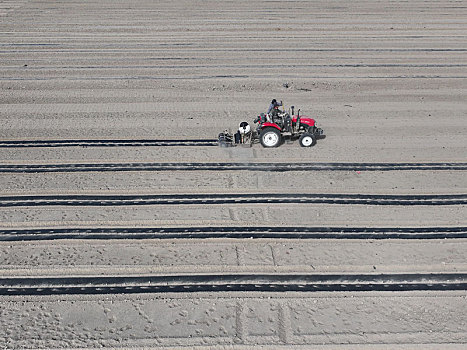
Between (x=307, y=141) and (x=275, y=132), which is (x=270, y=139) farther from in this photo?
(x=307, y=141)

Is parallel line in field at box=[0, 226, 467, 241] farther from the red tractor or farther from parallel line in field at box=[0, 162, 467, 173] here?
the red tractor

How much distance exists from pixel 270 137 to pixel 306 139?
0.84 meters

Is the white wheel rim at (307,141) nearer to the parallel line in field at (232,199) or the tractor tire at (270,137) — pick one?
the tractor tire at (270,137)

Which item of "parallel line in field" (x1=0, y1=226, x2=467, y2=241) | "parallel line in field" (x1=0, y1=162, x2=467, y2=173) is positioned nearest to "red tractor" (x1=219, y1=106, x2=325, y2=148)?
"parallel line in field" (x1=0, y1=162, x2=467, y2=173)

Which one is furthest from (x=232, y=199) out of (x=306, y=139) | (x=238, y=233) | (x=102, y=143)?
(x=102, y=143)

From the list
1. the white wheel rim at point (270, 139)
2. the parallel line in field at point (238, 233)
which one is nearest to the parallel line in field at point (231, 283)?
the parallel line in field at point (238, 233)

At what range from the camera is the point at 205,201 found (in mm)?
8648

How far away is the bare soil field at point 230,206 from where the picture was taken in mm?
6180

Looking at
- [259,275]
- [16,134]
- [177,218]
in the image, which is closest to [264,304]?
[259,275]

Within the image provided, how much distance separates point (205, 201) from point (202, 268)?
1.87 meters

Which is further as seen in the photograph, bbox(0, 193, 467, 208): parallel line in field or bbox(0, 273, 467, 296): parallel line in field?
bbox(0, 193, 467, 208): parallel line in field

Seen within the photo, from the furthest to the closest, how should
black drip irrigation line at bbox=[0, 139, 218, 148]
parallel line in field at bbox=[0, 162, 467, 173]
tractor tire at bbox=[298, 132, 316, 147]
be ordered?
1. black drip irrigation line at bbox=[0, 139, 218, 148]
2. tractor tire at bbox=[298, 132, 316, 147]
3. parallel line in field at bbox=[0, 162, 467, 173]

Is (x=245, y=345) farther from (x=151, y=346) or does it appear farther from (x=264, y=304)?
(x=151, y=346)

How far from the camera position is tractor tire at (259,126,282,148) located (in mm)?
10219
